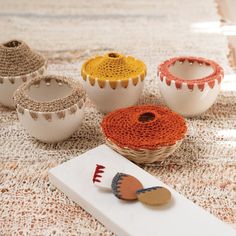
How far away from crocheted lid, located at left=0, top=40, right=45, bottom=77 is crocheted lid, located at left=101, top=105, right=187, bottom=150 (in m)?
0.19

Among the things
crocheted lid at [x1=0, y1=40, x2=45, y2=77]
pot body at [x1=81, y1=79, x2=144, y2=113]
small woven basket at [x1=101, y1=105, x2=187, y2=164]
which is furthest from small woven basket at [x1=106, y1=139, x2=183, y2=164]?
crocheted lid at [x1=0, y1=40, x2=45, y2=77]

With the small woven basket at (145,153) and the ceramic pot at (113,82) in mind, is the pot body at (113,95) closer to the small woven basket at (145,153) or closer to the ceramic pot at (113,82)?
the ceramic pot at (113,82)

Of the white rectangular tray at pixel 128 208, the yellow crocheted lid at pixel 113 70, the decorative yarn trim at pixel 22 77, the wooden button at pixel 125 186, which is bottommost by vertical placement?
the white rectangular tray at pixel 128 208

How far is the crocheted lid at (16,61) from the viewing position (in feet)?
2.63

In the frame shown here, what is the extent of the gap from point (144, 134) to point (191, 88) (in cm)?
13

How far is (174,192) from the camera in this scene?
613 mm

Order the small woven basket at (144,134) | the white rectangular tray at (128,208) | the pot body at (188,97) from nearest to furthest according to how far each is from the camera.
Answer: the white rectangular tray at (128,208), the small woven basket at (144,134), the pot body at (188,97)

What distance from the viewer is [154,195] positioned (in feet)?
1.96

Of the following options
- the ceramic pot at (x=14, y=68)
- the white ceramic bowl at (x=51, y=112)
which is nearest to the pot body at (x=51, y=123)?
the white ceramic bowl at (x=51, y=112)

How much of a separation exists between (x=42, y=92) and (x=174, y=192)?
0.29 metres

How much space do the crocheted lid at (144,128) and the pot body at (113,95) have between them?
5 centimetres

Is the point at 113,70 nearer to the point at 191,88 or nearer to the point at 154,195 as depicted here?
the point at 191,88

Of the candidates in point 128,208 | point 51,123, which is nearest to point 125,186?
point 128,208

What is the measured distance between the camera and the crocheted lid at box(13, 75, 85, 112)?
0.70 meters
